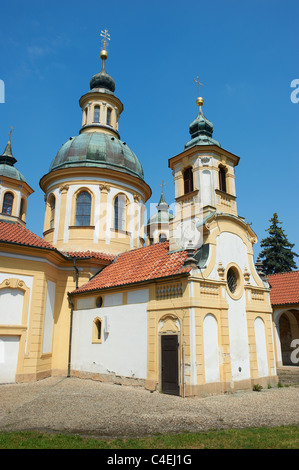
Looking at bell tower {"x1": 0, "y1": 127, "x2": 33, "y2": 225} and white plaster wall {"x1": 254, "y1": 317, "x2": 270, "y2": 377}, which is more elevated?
bell tower {"x1": 0, "y1": 127, "x2": 33, "y2": 225}

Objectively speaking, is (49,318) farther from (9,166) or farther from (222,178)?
(9,166)

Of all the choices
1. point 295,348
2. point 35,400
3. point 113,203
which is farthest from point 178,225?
point 295,348

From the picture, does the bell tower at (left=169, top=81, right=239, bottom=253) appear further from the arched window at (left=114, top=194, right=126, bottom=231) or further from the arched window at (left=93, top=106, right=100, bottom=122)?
the arched window at (left=93, top=106, right=100, bottom=122)

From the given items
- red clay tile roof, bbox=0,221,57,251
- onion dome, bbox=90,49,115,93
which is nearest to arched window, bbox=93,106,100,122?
onion dome, bbox=90,49,115,93

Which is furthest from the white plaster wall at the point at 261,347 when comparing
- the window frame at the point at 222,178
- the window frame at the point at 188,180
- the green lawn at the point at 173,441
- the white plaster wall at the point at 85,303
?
the white plaster wall at the point at 85,303

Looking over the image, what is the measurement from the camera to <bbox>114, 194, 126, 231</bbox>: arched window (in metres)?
22.7

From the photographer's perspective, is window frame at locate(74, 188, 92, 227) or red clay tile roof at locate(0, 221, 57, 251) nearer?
red clay tile roof at locate(0, 221, 57, 251)

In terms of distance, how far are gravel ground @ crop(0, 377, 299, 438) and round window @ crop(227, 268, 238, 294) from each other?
3.99m

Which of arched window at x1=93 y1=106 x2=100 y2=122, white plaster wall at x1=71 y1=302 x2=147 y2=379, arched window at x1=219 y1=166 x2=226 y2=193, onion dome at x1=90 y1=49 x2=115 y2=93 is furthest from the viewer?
onion dome at x1=90 y1=49 x2=115 y2=93

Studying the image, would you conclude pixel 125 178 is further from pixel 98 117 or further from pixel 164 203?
pixel 164 203

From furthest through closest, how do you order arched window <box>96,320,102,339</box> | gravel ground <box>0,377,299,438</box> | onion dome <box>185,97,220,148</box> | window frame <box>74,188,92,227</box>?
window frame <box>74,188,92,227</box>
onion dome <box>185,97,220,148</box>
arched window <box>96,320,102,339</box>
gravel ground <box>0,377,299,438</box>

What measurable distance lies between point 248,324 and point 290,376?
5.29 m

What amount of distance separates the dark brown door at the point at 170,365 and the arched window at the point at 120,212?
35.9 ft
